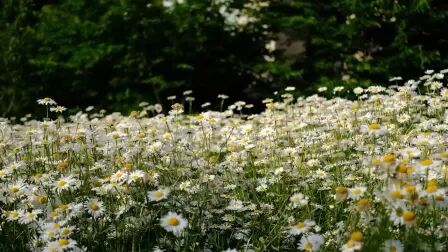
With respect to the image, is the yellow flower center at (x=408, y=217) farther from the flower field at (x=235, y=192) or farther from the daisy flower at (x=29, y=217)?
the daisy flower at (x=29, y=217)

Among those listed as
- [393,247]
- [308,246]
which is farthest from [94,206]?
[393,247]

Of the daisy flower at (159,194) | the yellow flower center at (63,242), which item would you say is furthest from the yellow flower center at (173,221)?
the yellow flower center at (63,242)

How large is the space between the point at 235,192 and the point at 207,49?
836 cm

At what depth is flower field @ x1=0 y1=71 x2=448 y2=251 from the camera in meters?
2.92

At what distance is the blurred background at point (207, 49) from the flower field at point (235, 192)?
218 inches

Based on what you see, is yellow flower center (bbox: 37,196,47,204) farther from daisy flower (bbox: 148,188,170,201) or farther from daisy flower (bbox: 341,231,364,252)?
daisy flower (bbox: 341,231,364,252)

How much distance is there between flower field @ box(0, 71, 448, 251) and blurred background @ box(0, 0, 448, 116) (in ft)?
18.2

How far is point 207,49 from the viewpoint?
1220 cm

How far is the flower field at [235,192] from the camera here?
9.59 feet

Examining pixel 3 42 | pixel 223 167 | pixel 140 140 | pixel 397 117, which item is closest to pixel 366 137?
pixel 397 117

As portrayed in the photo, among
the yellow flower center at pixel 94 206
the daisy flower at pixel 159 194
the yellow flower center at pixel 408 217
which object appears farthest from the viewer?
the yellow flower center at pixel 94 206

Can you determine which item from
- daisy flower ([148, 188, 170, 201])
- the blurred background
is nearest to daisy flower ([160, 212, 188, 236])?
daisy flower ([148, 188, 170, 201])

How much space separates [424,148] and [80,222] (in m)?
2.24

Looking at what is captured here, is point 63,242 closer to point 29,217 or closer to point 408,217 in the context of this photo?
point 29,217
